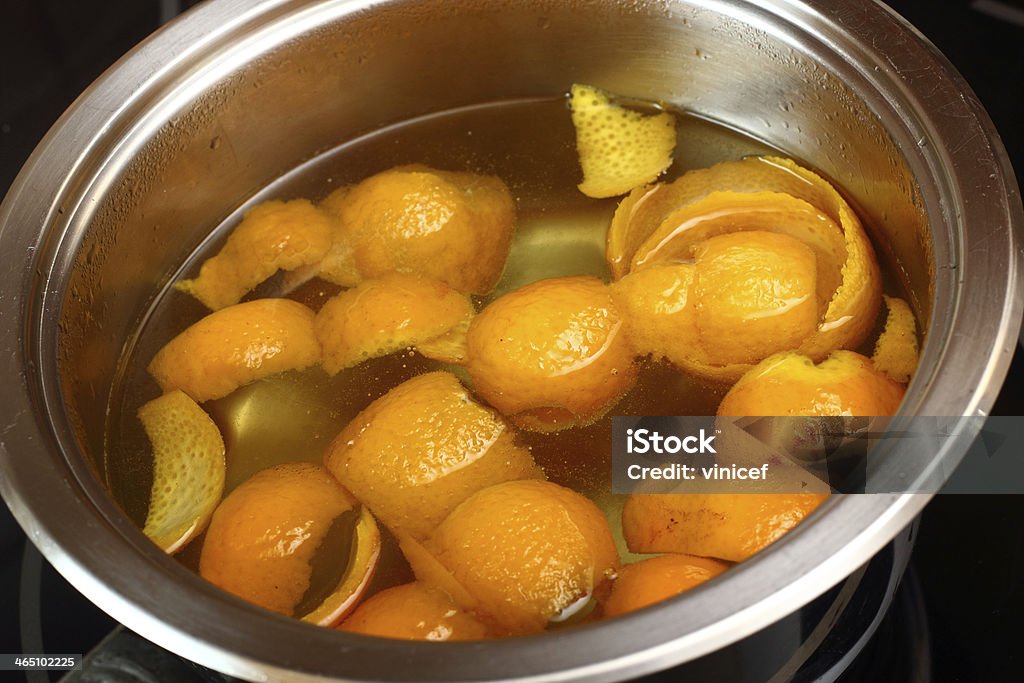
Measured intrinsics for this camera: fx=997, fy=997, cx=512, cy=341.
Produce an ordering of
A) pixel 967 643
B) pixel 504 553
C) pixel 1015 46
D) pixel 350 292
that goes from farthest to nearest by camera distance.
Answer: pixel 1015 46 → pixel 350 292 → pixel 967 643 → pixel 504 553

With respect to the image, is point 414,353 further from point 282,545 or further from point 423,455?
point 282,545

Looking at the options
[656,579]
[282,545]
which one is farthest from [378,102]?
[656,579]

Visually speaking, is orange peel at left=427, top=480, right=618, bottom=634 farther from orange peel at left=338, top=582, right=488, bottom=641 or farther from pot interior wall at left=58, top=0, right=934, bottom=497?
pot interior wall at left=58, top=0, right=934, bottom=497

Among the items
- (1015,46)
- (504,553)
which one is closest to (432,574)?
(504,553)

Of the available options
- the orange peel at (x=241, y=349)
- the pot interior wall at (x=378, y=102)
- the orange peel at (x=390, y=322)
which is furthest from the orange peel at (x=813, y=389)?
the orange peel at (x=241, y=349)

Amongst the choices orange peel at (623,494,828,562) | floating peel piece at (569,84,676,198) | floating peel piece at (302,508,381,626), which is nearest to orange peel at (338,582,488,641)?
floating peel piece at (302,508,381,626)

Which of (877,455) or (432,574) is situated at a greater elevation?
(877,455)

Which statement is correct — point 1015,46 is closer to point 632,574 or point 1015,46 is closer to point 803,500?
point 803,500

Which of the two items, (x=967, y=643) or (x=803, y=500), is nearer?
(x=803, y=500)
